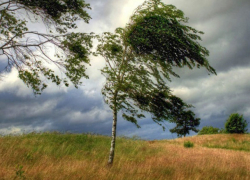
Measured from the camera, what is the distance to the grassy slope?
23.2 feet

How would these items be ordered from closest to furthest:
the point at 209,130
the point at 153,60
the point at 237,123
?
the point at 153,60 → the point at 237,123 → the point at 209,130

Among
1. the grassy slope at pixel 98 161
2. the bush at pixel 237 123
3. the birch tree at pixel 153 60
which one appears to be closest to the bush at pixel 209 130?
the bush at pixel 237 123

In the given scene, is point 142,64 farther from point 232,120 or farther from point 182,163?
point 232,120

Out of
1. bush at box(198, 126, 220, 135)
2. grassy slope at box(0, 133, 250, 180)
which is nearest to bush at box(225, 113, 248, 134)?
grassy slope at box(0, 133, 250, 180)

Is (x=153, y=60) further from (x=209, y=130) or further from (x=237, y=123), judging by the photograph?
(x=209, y=130)

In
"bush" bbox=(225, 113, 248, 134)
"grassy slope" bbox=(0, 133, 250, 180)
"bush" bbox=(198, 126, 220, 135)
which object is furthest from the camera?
"bush" bbox=(198, 126, 220, 135)

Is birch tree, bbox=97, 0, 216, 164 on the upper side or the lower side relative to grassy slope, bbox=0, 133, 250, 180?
upper

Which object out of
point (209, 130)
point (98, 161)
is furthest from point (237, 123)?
point (98, 161)

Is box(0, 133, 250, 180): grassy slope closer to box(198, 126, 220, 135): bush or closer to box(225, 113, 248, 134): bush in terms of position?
box(225, 113, 248, 134): bush

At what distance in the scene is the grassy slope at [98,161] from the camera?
708 cm

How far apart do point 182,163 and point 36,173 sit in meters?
7.51

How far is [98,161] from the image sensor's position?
38.5 feet

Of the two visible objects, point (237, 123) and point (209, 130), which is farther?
point (209, 130)

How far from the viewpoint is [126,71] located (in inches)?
395
